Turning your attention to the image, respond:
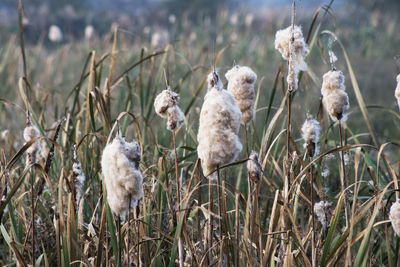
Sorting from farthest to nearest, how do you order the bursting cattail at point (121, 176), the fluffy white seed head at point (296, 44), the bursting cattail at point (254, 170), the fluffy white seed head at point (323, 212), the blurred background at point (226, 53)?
the blurred background at point (226, 53)
the fluffy white seed head at point (323, 212)
the fluffy white seed head at point (296, 44)
the bursting cattail at point (254, 170)
the bursting cattail at point (121, 176)

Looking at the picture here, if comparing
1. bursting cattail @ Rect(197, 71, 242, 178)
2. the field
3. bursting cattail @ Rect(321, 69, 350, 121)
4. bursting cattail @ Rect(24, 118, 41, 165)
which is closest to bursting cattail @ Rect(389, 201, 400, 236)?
the field

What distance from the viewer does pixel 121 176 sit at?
39.6 inches

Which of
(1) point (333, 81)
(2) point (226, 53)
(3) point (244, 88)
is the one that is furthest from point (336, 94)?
(2) point (226, 53)

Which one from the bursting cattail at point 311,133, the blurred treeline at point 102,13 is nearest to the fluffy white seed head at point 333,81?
the bursting cattail at point 311,133

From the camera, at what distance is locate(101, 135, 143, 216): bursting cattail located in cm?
101

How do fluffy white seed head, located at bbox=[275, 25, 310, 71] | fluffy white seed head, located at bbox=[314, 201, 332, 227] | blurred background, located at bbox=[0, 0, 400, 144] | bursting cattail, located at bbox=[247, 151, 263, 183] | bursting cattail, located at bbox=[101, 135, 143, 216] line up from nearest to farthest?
bursting cattail, located at bbox=[101, 135, 143, 216] → bursting cattail, located at bbox=[247, 151, 263, 183] → fluffy white seed head, located at bbox=[275, 25, 310, 71] → fluffy white seed head, located at bbox=[314, 201, 332, 227] → blurred background, located at bbox=[0, 0, 400, 144]

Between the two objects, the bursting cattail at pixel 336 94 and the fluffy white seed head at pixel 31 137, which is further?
the fluffy white seed head at pixel 31 137

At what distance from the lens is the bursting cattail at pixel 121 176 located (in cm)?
101

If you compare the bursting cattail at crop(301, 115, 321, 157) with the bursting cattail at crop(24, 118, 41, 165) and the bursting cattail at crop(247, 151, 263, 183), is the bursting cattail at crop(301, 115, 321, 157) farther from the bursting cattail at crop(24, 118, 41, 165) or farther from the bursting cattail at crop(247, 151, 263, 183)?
the bursting cattail at crop(24, 118, 41, 165)

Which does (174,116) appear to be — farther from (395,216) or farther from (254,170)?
(395,216)

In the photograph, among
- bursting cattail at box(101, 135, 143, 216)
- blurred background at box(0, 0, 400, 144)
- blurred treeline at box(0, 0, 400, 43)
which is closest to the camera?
bursting cattail at box(101, 135, 143, 216)

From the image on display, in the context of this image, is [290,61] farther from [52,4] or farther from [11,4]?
[11,4]

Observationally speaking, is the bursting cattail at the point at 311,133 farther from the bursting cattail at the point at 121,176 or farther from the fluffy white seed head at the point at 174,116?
the bursting cattail at the point at 121,176

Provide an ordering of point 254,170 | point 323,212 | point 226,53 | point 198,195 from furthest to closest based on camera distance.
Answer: point 226,53 → point 323,212 → point 198,195 → point 254,170
